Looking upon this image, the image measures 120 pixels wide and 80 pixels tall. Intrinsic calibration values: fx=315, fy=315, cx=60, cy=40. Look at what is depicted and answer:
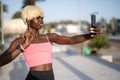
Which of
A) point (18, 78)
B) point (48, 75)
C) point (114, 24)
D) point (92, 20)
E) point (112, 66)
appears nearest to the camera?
point (48, 75)

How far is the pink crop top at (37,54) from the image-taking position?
304cm

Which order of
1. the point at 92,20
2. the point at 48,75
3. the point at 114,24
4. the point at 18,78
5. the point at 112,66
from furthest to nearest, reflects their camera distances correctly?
the point at 114,24 → the point at 112,66 → the point at 18,78 → the point at 92,20 → the point at 48,75

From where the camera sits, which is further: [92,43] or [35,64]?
[92,43]

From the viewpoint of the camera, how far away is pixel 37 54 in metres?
3.04

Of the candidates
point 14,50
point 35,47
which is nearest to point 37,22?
point 35,47

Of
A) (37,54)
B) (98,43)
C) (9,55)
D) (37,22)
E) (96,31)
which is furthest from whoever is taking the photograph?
(98,43)

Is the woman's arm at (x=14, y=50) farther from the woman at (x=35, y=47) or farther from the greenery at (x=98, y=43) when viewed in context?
Result: the greenery at (x=98, y=43)

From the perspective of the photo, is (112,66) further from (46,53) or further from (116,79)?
(46,53)

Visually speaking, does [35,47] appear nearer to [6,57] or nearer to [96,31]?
[6,57]

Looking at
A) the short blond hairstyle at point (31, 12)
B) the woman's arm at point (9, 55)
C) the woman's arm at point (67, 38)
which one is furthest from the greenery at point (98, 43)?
the woman's arm at point (9, 55)

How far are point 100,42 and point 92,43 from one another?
658mm

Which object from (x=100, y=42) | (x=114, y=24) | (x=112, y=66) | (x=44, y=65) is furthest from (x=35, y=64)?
(x=114, y=24)

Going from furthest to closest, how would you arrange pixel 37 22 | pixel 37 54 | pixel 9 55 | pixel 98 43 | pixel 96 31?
1. pixel 98 43
2. pixel 96 31
3. pixel 37 22
4. pixel 37 54
5. pixel 9 55

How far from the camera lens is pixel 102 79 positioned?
8.36 meters
